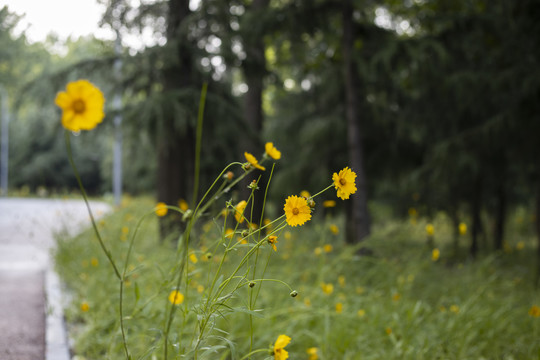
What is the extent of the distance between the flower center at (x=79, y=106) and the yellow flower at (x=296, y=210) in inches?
19.2

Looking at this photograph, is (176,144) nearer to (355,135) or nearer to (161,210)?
(355,135)

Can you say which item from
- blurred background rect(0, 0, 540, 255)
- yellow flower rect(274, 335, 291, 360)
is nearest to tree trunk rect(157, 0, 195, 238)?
blurred background rect(0, 0, 540, 255)

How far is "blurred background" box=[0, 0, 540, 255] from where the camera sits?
184 inches

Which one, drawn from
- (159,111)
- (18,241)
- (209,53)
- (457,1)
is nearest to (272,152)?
(159,111)

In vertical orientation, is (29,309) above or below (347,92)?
below

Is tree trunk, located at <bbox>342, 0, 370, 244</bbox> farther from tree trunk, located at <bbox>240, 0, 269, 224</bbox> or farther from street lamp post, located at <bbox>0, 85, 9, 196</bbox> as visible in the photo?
street lamp post, located at <bbox>0, 85, 9, 196</bbox>

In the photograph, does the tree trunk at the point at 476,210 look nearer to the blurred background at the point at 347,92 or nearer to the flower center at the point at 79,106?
the blurred background at the point at 347,92

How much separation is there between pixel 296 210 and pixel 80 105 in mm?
528

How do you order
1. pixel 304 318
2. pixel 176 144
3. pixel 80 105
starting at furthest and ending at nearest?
pixel 176 144, pixel 304 318, pixel 80 105

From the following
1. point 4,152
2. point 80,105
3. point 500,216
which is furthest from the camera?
point 4,152

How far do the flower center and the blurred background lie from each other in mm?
3221

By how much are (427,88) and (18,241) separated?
5.79 m

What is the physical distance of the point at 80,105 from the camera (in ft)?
2.93

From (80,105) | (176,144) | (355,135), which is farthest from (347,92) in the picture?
(80,105)
